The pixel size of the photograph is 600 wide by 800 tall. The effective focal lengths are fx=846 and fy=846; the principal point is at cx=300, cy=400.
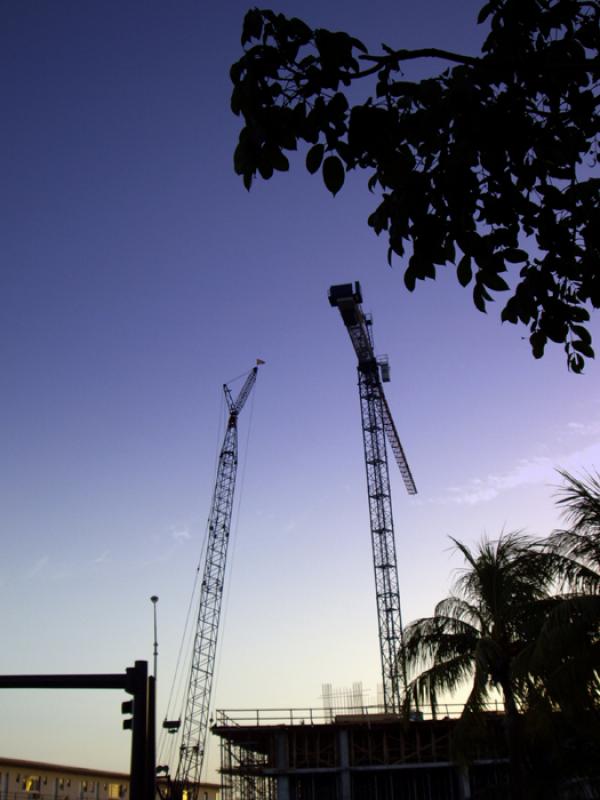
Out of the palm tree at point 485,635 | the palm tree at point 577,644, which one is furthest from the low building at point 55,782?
the palm tree at point 577,644

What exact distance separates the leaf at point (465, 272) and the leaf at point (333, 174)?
1218 millimetres

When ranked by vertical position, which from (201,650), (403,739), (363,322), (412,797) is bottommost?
(412,797)

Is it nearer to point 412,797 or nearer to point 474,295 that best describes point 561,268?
point 474,295

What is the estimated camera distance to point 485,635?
83.9 ft

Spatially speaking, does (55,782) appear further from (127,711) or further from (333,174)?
(333,174)

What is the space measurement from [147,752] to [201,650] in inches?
2732

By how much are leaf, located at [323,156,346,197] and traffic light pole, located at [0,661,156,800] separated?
12719mm

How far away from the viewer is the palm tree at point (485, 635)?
2361 cm

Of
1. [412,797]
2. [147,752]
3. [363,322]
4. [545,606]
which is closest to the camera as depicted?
[147,752]

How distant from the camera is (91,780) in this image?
388 feet

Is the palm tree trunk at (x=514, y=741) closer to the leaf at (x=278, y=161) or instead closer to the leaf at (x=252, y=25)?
the leaf at (x=278, y=161)

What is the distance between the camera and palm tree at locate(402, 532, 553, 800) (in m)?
23.6

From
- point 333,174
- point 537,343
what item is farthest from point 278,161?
point 537,343

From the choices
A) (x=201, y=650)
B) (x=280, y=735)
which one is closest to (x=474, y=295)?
(x=280, y=735)
